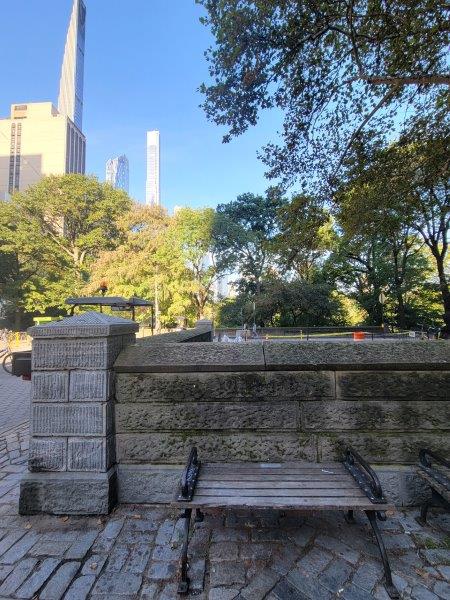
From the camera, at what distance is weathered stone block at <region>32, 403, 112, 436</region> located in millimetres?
2756

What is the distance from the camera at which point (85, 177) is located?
34.0m

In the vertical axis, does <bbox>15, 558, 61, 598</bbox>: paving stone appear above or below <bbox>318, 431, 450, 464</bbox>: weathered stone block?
below

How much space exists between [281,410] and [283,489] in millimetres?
650

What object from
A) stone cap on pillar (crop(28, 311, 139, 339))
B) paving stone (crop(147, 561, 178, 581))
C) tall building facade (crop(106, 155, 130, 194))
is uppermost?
tall building facade (crop(106, 155, 130, 194))

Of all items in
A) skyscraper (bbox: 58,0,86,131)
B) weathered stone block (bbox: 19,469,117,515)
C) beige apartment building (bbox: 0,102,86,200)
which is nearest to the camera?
weathered stone block (bbox: 19,469,117,515)

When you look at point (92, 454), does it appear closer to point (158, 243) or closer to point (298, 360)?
point (298, 360)

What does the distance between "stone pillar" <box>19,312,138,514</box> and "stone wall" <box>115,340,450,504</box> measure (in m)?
0.16

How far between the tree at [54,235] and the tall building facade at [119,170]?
11075 cm

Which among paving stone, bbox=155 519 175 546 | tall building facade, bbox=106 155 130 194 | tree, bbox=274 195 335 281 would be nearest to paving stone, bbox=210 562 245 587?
paving stone, bbox=155 519 175 546

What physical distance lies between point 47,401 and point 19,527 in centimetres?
89

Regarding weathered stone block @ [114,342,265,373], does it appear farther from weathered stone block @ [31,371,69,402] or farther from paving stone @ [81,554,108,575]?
paving stone @ [81,554,108,575]

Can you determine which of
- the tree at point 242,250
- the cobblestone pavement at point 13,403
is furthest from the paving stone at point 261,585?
the tree at point 242,250

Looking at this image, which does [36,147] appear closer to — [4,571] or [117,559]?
[4,571]

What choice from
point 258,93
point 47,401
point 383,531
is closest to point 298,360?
point 383,531
